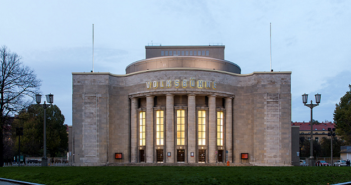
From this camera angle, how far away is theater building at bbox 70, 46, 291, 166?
4794cm

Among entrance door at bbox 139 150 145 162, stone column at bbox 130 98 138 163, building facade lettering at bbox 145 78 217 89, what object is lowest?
entrance door at bbox 139 150 145 162

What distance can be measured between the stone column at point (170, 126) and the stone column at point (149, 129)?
96.8 inches

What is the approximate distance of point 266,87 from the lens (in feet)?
163

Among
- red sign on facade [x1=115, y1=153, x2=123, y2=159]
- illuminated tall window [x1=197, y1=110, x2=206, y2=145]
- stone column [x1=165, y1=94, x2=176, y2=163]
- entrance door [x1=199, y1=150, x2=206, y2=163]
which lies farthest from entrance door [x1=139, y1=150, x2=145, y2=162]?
illuminated tall window [x1=197, y1=110, x2=206, y2=145]

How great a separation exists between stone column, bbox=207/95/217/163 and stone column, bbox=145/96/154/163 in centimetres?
866

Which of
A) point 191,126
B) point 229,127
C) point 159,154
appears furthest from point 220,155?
point 159,154

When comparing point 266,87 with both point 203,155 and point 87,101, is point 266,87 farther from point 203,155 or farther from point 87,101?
point 87,101

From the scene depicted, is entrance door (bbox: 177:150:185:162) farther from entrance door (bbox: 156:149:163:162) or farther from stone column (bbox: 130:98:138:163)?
stone column (bbox: 130:98:138:163)

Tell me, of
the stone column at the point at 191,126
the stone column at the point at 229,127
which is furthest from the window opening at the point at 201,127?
the stone column at the point at 229,127

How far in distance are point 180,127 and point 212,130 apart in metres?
4.91

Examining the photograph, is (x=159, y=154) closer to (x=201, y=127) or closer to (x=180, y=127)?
(x=180, y=127)

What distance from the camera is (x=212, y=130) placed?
158 ft

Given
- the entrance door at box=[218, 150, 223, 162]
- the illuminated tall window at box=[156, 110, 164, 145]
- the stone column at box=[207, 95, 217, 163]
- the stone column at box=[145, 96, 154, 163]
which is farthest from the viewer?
the entrance door at box=[218, 150, 223, 162]

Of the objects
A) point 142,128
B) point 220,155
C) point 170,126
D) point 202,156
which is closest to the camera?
point 170,126
